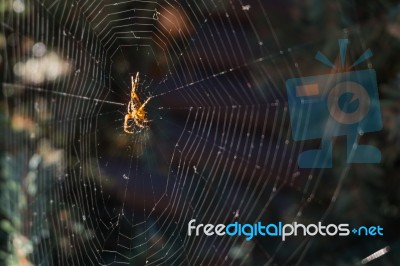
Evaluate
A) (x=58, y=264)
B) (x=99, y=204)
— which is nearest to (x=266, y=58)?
(x=99, y=204)

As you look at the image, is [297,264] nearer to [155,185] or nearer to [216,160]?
[216,160]

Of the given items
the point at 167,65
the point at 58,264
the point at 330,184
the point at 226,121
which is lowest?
the point at 58,264

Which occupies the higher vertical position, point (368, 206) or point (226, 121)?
point (226, 121)

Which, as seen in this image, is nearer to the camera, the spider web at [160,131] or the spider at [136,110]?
the spider web at [160,131]

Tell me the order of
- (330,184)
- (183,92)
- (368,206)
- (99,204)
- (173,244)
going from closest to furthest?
(368,206) → (330,184) → (183,92) → (173,244) → (99,204)

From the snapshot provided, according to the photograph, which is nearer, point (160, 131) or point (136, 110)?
point (136, 110)

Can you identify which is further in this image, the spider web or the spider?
the spider

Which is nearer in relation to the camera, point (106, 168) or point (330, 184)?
point (330, 184)

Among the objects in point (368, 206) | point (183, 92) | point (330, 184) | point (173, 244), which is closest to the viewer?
point (368, 206)
